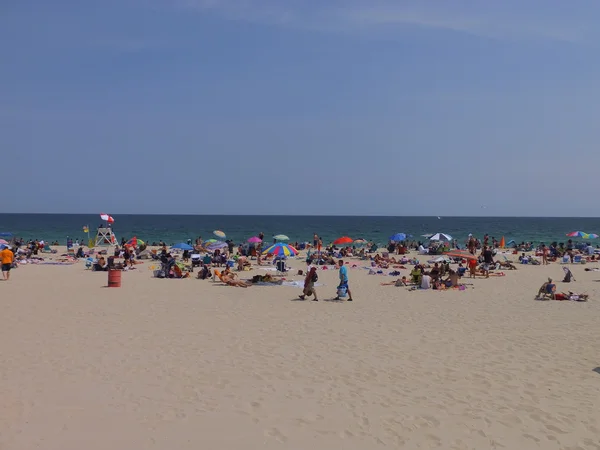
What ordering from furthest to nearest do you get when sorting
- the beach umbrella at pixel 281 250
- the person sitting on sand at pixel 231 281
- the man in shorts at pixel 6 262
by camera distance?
the beach umbrella at pixel 281 250 < the man in shorts at pixel 6 262 < the person sitting on sand at pixel 231 281

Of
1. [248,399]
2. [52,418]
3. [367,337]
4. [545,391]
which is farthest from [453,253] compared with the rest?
[52,418]

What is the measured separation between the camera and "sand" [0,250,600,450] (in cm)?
542

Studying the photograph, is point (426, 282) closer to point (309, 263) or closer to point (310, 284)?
point (310, 284)

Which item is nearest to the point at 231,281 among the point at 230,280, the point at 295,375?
the point at 230,280

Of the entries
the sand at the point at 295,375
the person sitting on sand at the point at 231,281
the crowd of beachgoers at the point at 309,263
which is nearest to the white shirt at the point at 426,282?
the crowd of beachgoers at the point at 309,263

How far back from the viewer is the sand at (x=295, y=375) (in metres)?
5.42

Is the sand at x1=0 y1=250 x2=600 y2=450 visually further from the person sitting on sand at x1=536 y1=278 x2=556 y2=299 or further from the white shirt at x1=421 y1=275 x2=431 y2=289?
the white shirt at x1=421 y1=275 x2=431 y2=289

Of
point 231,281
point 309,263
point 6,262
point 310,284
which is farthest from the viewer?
point 309,263

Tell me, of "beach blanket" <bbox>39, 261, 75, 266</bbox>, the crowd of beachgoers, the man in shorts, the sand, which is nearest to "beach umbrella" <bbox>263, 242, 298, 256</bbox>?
the crowd of beachgoers

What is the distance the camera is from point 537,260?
2738 centimetres

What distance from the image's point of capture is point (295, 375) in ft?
24.2

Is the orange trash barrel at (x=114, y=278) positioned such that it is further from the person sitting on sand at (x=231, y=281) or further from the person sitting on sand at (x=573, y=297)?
the person sitting on sand at (x=573, y=297)

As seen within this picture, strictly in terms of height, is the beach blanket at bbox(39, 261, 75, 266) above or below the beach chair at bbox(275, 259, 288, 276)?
below

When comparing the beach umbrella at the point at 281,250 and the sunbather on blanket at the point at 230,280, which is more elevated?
the beach umbrella at the point at 281,250
